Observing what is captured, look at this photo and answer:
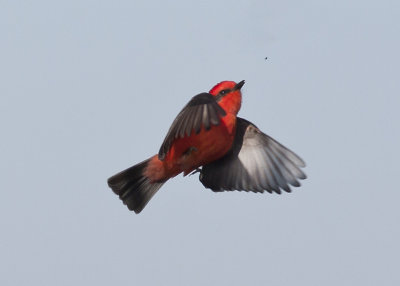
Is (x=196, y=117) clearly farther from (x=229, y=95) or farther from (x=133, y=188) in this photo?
(x=133, y=188)

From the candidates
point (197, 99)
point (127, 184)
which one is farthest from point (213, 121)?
point (127, 184)

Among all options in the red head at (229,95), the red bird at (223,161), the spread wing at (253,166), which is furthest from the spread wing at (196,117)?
the spread wing at (253,166)

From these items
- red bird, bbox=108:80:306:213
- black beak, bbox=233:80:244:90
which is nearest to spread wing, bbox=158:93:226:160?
red bird, bbox=108:80:306:213

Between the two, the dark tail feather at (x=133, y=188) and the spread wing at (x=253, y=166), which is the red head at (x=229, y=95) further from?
the dark tail feather at (x=133, y=188)

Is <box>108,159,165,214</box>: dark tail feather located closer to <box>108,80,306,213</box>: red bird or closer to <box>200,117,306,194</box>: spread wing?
<box>108,80,306,213</box>: red bird

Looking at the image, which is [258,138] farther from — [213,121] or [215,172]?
[213,121]

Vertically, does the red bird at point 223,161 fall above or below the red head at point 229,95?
below
